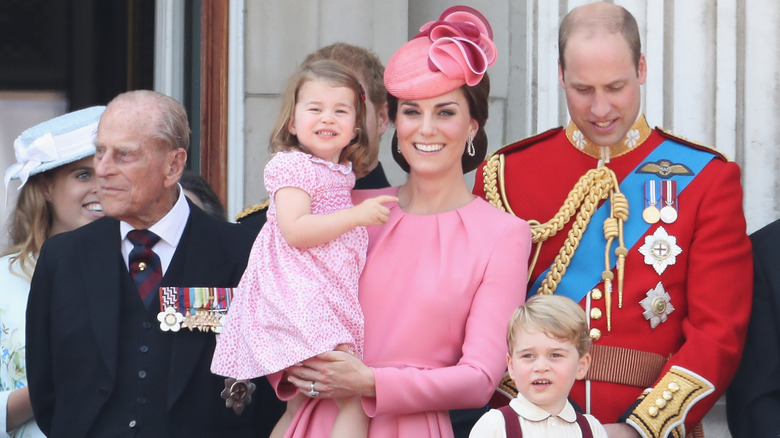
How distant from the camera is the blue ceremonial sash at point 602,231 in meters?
4.14

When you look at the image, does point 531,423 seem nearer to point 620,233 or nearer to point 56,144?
point 620,233

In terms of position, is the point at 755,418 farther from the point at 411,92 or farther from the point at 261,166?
the point at 261,166

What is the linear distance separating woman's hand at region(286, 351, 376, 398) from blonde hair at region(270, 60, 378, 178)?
58 cm

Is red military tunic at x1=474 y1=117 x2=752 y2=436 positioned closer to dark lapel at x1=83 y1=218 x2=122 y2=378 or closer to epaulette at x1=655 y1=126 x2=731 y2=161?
epaulette at x1=655 y1=126 x2=731 y2=161

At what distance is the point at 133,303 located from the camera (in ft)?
13.9

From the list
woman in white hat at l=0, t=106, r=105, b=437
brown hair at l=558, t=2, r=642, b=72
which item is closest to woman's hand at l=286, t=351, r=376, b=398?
brown hair at l=558, t=2, r=642, b=72

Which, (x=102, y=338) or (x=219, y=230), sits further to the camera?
(x=219, y=230)

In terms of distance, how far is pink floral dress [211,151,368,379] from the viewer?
3.86 m

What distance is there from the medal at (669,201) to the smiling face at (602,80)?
0.20 m

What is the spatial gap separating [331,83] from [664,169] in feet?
3.03

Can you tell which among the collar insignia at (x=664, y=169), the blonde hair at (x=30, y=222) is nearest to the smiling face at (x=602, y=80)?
the collar insignia at (x=664, y=169)

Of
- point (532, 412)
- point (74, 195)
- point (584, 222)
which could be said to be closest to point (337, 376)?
point (532, 412)

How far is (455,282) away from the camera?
3.89 metres

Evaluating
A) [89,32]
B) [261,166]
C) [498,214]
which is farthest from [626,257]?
[89,32]
